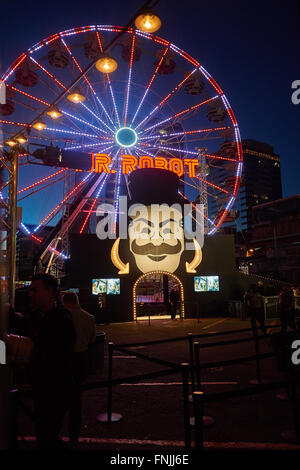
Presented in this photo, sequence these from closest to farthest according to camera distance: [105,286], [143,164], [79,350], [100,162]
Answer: [79,350]
[105,286]
[100,162]
[143,164]

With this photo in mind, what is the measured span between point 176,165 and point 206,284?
734cm

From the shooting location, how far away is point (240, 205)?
148 metres

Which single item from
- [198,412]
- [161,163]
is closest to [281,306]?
[198,412]

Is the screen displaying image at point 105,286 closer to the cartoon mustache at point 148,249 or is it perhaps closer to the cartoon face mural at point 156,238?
the cartoon face mural at point 156,238

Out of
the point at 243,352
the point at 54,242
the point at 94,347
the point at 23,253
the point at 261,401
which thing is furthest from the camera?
the point at 23,253

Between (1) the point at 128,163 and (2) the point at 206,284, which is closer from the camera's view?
(2) the point at 206,284

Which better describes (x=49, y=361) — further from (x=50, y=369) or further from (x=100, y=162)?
(x=100, y=162)

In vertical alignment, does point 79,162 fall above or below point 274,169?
below

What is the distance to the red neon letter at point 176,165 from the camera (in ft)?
68.7

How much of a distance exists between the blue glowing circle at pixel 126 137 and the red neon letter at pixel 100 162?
4.25 feet

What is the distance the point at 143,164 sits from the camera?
20344mm
